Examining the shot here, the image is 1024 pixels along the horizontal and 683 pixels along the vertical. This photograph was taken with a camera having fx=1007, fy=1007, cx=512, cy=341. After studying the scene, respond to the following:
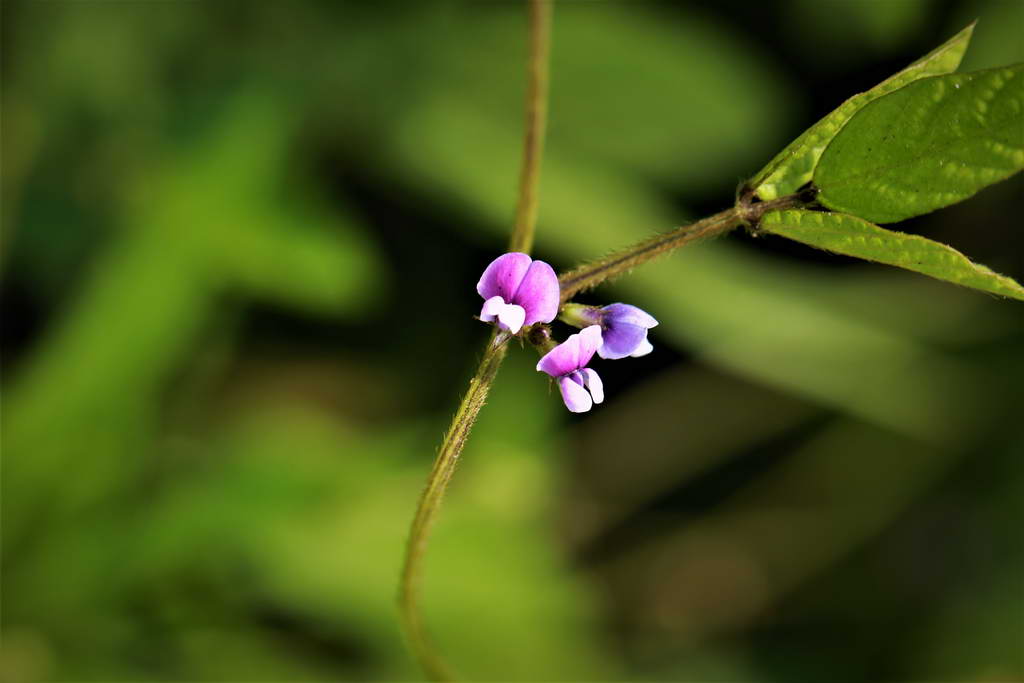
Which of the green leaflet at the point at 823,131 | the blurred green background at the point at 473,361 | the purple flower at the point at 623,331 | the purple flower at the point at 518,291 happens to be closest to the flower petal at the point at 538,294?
the purple flower at the point at 518,291

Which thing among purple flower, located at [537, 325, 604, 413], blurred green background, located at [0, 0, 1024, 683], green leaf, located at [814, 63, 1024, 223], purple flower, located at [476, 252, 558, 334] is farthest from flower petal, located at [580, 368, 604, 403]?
blurred green background, located at [0, 0, 1024, 683]

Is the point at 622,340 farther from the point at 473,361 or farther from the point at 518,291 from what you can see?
the point at 473,361

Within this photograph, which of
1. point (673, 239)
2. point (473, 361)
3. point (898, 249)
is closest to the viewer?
point (898, 249)

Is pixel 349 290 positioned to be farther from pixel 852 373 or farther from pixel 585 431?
pixel 852 373

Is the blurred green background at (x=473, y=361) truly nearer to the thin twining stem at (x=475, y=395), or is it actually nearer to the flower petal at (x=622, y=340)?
the thin twining stem at (x=475, y=395)

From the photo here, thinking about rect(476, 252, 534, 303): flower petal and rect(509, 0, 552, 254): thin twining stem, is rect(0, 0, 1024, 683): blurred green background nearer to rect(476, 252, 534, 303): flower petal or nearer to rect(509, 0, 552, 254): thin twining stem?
rect(509, 0, 552, 254): thin twining stem

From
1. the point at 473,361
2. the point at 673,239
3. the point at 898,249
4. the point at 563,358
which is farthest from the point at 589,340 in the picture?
the point at 473,361
